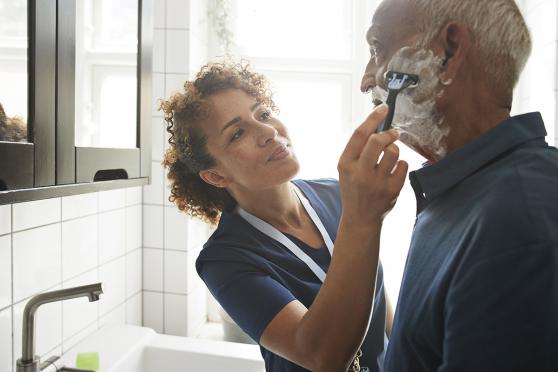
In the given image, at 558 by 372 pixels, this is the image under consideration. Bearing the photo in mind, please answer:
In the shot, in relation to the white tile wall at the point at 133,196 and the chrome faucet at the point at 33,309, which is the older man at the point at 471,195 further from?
the white tile wall at the point at 133,196

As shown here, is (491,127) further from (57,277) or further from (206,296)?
(206,296)

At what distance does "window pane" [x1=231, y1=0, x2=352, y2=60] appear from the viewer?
2.00 metres

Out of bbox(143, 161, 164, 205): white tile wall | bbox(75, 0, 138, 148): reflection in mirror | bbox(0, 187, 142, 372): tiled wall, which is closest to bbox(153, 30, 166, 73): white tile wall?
bbox(143, 161, 164, 205): white tile wall

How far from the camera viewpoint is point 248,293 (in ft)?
2.65

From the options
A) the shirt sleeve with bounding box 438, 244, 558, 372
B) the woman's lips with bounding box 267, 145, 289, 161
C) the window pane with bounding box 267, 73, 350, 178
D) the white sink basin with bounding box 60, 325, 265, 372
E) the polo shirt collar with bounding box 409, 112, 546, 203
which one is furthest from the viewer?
the window pane with bounding box 267, 73, 350, 178

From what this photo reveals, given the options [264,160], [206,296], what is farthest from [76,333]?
[264,160]

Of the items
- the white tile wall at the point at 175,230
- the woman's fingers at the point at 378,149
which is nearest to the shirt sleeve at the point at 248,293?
the woman's fingers at the point at 378,149

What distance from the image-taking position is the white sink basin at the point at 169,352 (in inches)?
56.3

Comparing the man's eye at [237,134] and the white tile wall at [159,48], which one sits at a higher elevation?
the white tile wall at [159,48]

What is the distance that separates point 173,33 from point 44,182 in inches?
42.7

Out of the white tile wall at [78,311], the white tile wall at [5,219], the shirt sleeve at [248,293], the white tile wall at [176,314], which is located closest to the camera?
the shirt sleeve at [248,293]

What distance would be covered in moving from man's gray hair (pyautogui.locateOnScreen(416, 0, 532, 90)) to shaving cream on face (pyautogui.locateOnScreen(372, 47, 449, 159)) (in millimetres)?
46

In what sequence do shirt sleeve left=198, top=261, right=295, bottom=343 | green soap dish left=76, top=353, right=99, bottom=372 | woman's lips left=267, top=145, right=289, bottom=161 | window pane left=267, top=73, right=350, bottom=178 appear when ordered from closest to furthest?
1. shirt sleeve left=198, top=261, right=295, bottom=343
2. woman's lips left=267, top=145, right=289, bottom=161
3. green soap dish left=76, top=353, right=99, bottom=372
4. window pane left=267, top=73, right=350, bottom=178

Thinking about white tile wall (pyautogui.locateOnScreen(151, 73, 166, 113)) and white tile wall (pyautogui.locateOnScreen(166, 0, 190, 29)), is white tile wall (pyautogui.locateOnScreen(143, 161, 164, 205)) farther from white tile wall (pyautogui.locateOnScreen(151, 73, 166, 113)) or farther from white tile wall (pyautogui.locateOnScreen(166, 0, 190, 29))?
white tile wall (pyautogui.locateOnScreen(166, 0, 190, 29))
